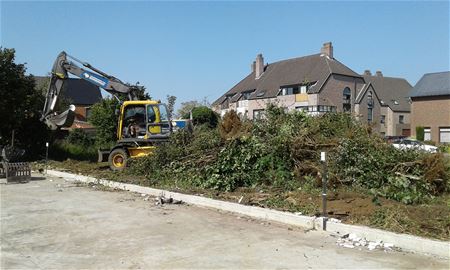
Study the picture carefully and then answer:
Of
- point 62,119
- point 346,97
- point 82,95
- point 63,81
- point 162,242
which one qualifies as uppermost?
point 346,97

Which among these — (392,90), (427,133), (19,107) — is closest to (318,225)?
(19,107)

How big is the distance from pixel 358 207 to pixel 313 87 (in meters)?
51.0

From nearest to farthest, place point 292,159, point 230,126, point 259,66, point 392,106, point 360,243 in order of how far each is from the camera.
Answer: point 360,243 → point 292,159 → point 230,126 → point 392,106 → point 259,66

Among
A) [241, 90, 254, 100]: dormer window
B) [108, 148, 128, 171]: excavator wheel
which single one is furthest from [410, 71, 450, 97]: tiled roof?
[108, 148, 128, 171]: excavator wheel

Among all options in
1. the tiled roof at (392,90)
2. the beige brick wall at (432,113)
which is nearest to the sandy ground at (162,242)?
the beige brick wall at (432,113)

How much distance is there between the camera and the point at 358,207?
895 centimetres

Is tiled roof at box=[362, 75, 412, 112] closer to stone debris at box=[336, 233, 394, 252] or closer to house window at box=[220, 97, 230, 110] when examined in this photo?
house window at box=[220, 97, 230, 110]

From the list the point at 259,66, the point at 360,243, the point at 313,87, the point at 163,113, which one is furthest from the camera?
the point at 259,66

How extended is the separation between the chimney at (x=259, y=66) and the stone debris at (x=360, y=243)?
65402mm

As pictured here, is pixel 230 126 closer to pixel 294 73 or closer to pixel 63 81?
pixel 63 81

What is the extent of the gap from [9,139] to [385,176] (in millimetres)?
20808

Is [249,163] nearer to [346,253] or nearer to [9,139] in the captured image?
[346,253]

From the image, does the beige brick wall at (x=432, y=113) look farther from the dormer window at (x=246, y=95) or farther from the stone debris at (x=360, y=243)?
the stone debris at (x=360, y=243)

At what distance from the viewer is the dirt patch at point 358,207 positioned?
7.69 metres
